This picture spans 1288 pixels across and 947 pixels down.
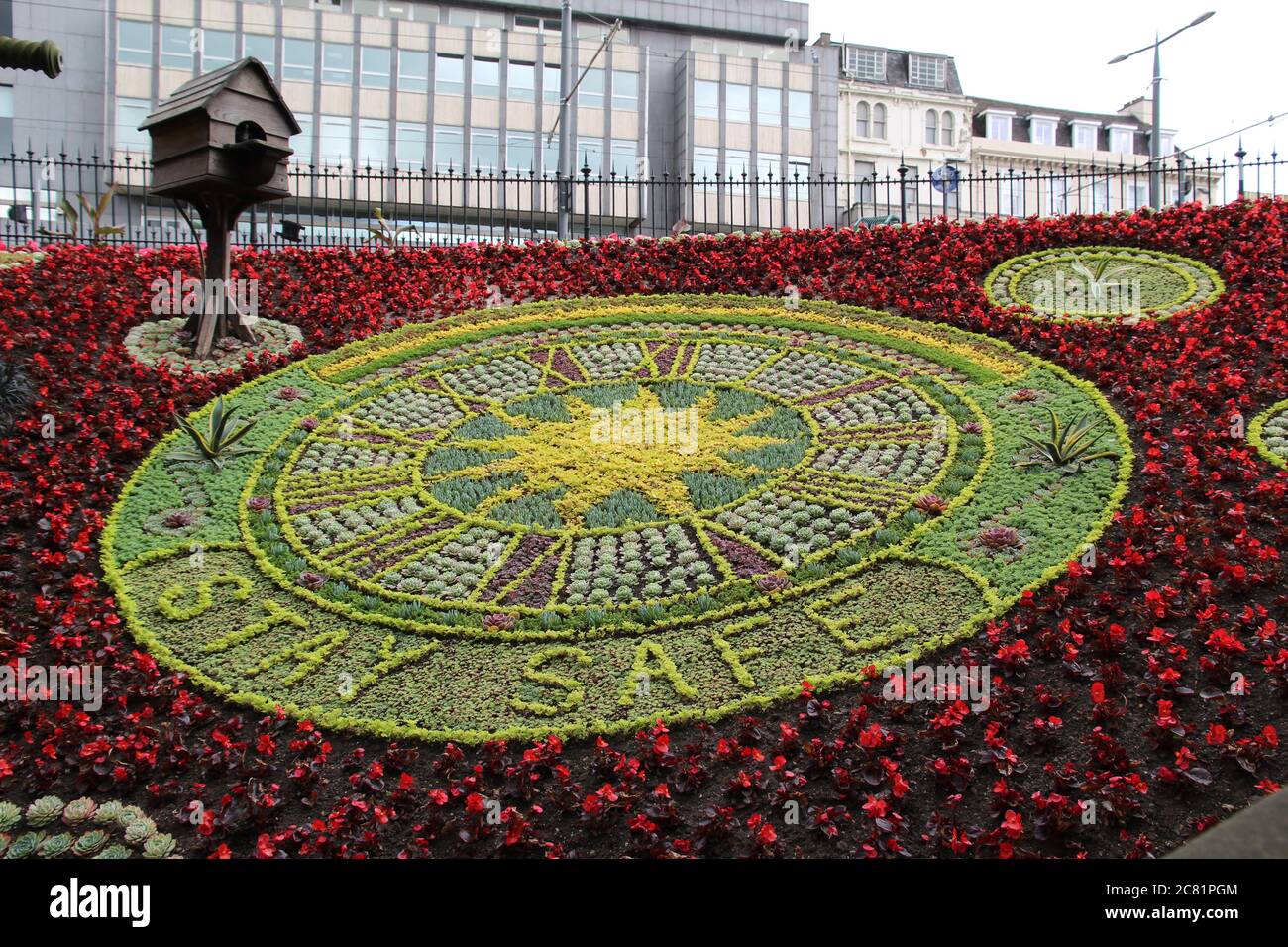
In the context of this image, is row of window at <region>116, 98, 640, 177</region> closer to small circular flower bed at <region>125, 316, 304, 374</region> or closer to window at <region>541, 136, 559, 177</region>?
window at <region>541, 136, 559, 177</region>

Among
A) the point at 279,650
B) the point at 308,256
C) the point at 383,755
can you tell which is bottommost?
the point at 383,755

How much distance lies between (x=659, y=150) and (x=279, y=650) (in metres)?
42.0

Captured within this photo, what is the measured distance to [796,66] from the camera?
45.6 meters

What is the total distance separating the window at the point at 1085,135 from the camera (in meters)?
59.4

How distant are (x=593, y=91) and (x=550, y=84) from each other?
1773 mm

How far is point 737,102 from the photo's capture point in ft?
147

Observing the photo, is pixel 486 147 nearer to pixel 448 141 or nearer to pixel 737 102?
pixel 448 141

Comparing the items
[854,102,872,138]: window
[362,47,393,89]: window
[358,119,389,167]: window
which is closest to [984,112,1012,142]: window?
[854,102,872,138]: window

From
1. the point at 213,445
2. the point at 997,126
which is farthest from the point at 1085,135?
the point at 213,445

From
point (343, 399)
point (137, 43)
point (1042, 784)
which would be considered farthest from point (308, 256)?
point (137, 43)

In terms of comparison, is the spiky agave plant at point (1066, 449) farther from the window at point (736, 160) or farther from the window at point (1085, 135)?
the window at point (1085, 135)

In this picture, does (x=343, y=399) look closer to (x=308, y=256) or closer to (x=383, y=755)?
(x=308, y=256)

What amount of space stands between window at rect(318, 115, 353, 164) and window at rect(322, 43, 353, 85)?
1437mm

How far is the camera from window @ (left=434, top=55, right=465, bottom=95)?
42.2 m
